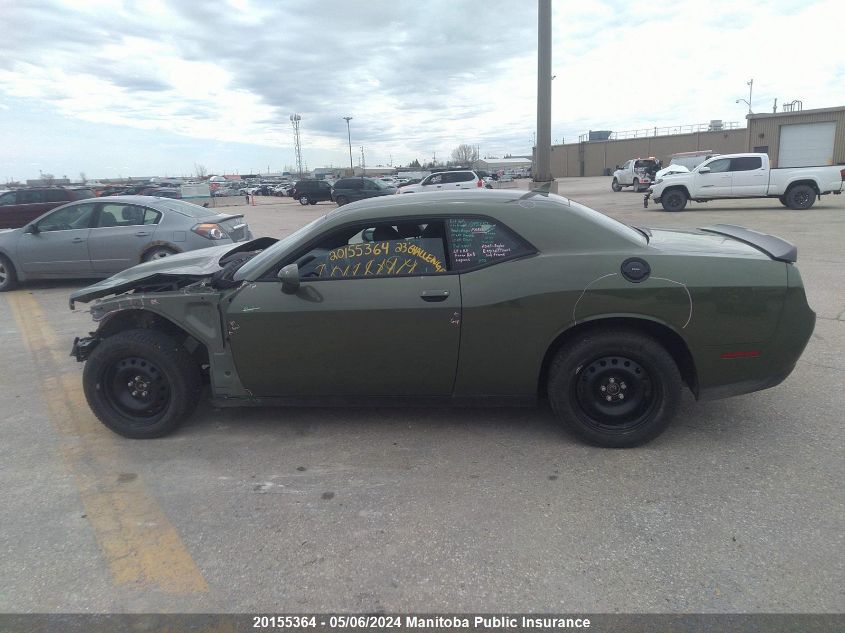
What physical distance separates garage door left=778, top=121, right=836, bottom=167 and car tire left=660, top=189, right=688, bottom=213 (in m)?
26.2

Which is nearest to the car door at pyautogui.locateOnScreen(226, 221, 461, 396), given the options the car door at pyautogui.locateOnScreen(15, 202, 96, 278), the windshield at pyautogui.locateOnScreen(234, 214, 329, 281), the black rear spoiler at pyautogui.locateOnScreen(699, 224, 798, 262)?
the windshield at pyautogui.locateOnScreen(234, 214, 329, 281)

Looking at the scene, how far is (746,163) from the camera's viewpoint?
1884 centimetres

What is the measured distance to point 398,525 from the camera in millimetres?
3055

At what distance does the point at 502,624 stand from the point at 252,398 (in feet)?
7.47

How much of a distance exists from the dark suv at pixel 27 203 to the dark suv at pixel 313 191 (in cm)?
1775

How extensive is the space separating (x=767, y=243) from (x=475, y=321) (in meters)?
2.05

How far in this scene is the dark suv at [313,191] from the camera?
1405 inches

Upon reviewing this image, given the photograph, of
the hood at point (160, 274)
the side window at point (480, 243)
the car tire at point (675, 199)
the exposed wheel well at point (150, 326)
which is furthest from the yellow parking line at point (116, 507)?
the car tire at point (675, 199)

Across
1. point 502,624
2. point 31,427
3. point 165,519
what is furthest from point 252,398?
point 502,624

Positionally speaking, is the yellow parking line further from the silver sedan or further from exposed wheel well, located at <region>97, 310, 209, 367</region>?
the silver sedan

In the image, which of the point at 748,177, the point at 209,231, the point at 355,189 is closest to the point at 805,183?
the point at 748,177

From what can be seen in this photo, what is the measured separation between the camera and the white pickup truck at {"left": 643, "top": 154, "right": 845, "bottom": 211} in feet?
59.5

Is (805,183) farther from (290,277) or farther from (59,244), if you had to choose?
(59,244)

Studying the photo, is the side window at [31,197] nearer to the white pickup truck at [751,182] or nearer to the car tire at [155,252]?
the car tire at [155,252]
